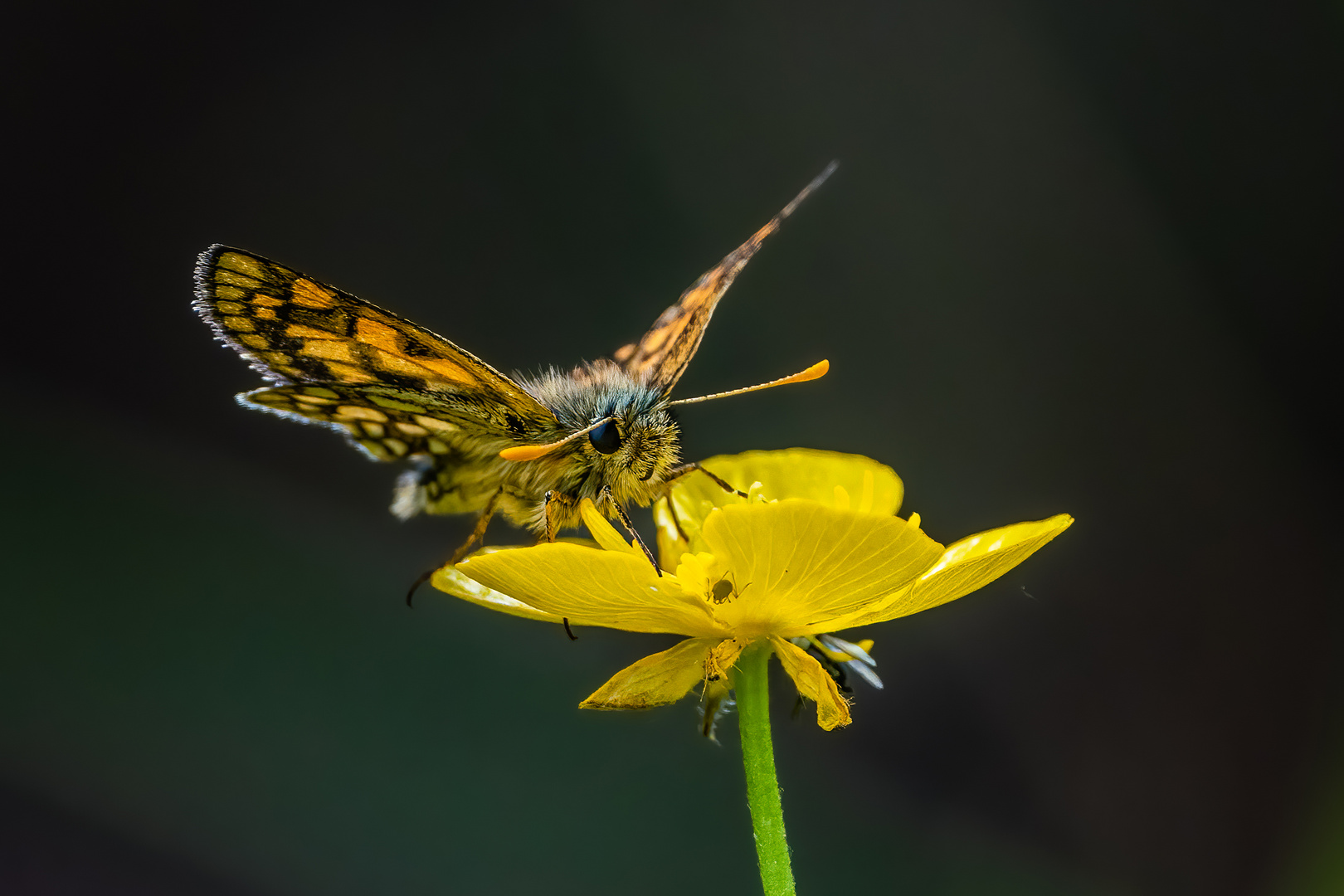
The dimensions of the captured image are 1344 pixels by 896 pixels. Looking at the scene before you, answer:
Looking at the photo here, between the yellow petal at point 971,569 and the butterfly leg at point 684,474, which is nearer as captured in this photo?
the yellow petal at point 971,569

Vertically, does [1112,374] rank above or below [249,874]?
above

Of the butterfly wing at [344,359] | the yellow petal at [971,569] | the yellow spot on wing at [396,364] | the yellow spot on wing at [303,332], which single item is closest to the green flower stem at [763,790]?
the yellow petal at [971,569]

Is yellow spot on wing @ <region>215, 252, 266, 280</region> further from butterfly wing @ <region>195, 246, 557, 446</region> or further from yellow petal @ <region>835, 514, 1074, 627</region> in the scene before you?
yellow petal @ <region>835, 514, 1074, 627</region>

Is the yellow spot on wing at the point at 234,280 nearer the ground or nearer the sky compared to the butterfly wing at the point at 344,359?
nearer the sky

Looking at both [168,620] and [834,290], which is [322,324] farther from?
[834,290]

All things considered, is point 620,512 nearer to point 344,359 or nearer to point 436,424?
point 436,424

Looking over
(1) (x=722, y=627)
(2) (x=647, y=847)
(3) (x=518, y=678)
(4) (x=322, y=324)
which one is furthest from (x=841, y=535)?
(3) (x=518, y=678)

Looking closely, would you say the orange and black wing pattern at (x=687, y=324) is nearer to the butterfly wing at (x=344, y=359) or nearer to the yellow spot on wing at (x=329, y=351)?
the butterfly wing at (x=344, y=359)

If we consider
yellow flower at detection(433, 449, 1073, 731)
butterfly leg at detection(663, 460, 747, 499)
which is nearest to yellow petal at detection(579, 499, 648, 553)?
yellow flower at detection(433, 449, 1073, 731)
